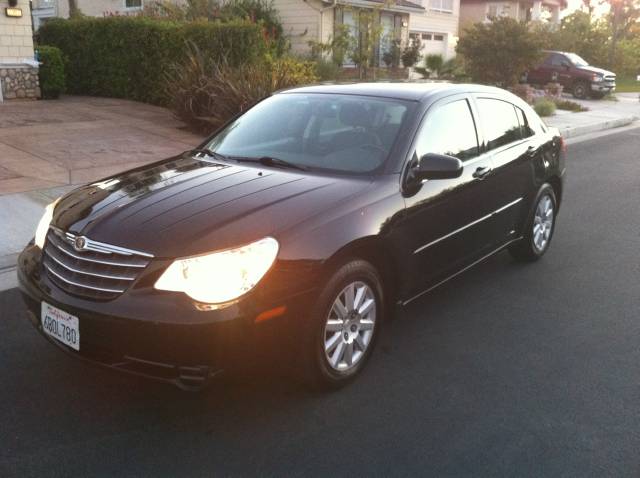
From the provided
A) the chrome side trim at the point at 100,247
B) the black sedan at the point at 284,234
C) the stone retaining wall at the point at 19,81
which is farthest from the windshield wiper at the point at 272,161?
the stone retaining wall at the point at 19,81

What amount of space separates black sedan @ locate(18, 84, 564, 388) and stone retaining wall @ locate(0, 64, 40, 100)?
471 inches

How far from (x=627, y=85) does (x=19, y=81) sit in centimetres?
3344

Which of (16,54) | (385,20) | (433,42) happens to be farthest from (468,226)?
(433,42)

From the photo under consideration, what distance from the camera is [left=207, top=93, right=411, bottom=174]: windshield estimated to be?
419 centimetres

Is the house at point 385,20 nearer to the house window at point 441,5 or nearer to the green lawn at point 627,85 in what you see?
the house window at point 441,5

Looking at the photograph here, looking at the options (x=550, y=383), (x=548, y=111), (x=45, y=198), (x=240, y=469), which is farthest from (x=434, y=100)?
(x=548, y=111)

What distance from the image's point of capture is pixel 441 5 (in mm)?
33469

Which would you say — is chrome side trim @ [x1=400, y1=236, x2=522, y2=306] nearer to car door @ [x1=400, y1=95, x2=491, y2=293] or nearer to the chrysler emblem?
car door @ [x1=400, y1=95, x2=491, y2=293]

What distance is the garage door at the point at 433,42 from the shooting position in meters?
32.9

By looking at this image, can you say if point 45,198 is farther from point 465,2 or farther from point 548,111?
point 465,2

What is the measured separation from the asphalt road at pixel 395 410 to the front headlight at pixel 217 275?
0.44 m

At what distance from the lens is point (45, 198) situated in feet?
24.5

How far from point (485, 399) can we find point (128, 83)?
570 inches

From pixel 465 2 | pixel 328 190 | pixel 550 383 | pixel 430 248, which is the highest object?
pixel 465 2
